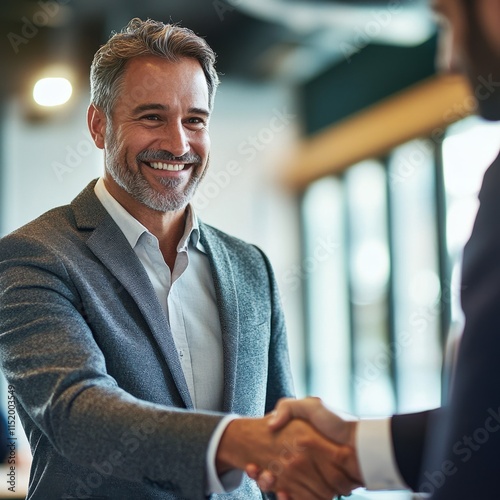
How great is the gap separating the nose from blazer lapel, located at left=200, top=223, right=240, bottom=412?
0.73 ft

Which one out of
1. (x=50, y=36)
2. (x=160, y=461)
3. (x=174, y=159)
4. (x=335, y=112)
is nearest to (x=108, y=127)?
(x=174, y=159)

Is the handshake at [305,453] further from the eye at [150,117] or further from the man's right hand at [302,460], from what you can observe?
the eye at [150,117]

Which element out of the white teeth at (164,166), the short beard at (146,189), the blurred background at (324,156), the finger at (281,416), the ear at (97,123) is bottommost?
the finger at (281,416)

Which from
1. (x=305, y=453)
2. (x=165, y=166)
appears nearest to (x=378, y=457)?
(x=305, y=453)

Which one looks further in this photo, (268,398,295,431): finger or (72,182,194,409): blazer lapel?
(72,182,194,409): blazer lapel

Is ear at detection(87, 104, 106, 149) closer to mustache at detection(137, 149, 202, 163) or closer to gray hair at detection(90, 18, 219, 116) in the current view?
gray hair at detection(90, 18, 219, 116)

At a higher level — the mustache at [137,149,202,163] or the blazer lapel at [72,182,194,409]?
the mustache at [137,149,202,163]

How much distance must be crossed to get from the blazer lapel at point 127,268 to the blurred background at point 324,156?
3625 millimetres

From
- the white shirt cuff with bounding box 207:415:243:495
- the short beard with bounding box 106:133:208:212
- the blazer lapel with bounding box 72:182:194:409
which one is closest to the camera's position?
the white shirt cuff with bounding box 207:415:243:495

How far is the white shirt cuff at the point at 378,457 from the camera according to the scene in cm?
166

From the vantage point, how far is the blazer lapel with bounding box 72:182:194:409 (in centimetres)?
191

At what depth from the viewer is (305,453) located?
1.81 metres

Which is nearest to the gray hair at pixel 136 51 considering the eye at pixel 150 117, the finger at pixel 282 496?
the eye at pixel 150 117

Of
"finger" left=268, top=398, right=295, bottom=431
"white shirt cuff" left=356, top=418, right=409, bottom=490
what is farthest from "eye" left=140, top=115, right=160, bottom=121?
"white shirt cuff" left=356, top=418, right=409, bottom=490
